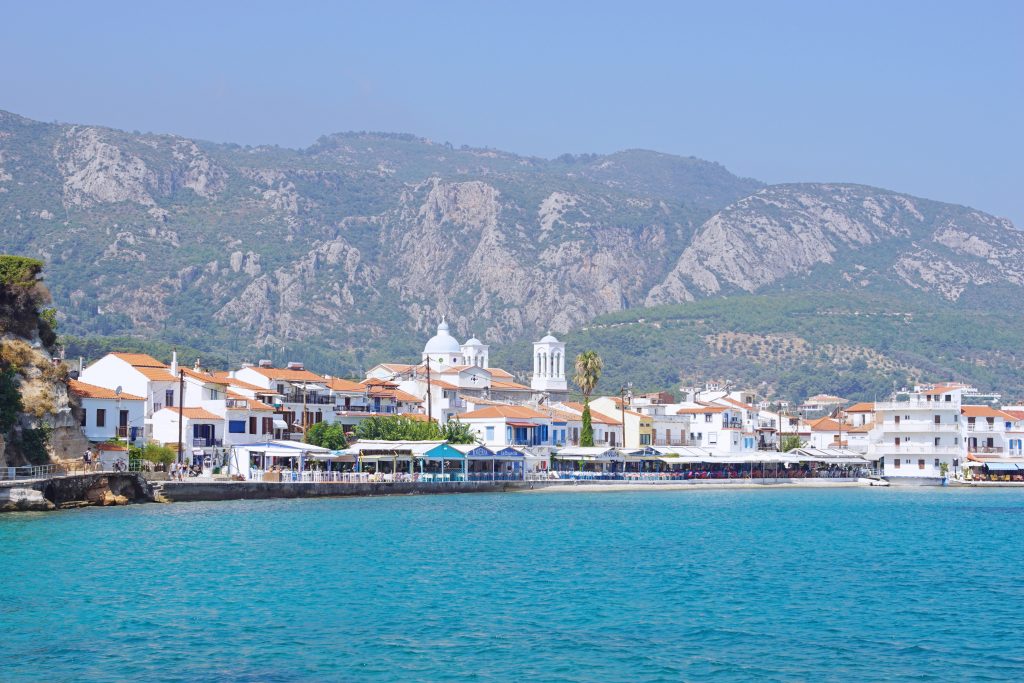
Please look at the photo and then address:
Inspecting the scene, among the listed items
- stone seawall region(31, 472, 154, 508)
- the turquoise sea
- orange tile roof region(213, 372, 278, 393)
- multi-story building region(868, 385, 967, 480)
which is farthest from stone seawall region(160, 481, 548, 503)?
multi-story building region(868, 385, 967, 480)

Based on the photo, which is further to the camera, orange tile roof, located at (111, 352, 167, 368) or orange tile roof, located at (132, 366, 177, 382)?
orange tile roof, located at (111, 352, 167, 368)

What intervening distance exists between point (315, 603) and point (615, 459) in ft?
217

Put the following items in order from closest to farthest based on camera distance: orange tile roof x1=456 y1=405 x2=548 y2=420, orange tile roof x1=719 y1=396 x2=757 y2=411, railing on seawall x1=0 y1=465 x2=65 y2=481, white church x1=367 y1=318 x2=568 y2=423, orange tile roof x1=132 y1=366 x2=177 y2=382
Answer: railing on seawall x1=0 y1=465 x2=65 y2=481, orange tile roof x1=132 y1=366 x2=177 y2=382, orange tile roof x1=456 y1=405 x2=548 y2=420, white church x1=367 y1=318 x2=568 y2=423, orange tile roof x1=719 y1=396 x2=757 y2=411

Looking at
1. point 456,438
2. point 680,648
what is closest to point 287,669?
point 680,648

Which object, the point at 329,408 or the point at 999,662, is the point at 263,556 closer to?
the point at 999,662

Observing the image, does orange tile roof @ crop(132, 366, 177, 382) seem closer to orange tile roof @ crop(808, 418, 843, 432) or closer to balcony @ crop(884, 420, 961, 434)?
balcony @ crop(884, 420, 961, 434)

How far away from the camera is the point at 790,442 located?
125m

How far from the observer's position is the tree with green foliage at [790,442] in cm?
12294

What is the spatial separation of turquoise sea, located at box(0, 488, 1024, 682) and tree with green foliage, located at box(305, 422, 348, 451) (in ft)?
81.0

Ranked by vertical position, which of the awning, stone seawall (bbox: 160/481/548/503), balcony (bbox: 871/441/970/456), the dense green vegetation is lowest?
stone seawall (bbox: 160/481/548/503)

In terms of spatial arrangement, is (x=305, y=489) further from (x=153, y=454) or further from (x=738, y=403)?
(x=738, y=403)

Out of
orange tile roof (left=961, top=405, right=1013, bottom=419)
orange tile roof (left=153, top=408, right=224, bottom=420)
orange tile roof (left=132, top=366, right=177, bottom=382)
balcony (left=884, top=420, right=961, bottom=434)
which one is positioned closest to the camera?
orange tile roof (left=153, top=408, right=224, bottom=420)

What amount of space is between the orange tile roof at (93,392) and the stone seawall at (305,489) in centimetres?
1031

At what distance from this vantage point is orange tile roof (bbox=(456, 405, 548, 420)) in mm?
101812
